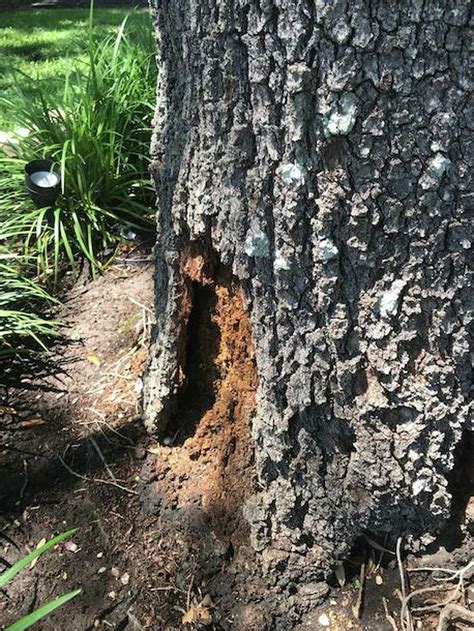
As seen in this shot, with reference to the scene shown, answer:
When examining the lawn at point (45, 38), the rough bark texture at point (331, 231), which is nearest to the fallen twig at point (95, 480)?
the rough bark texture at point (331, 231)

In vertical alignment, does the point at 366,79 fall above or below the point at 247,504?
above

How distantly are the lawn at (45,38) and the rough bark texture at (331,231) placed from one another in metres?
3.72

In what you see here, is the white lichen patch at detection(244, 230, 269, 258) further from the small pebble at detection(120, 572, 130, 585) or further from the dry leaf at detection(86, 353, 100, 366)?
the dry leaf at detection(86, 353, 100, 366)

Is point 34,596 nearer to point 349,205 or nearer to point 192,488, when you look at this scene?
point 192,488

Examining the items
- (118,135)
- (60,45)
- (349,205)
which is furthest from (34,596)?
(60,45)

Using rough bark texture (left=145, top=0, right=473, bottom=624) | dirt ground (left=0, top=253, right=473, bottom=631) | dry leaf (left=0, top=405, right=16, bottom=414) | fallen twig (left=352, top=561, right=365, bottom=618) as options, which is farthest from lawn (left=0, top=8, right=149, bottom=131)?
fallen twig (left=352, top=561, right=365, bottom=618)

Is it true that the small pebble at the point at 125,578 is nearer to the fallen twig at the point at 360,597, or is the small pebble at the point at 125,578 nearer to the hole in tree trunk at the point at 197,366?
the hole in tree trunk at the point at 197,366

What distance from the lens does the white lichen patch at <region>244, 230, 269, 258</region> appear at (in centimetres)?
153

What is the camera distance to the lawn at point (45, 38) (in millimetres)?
5941

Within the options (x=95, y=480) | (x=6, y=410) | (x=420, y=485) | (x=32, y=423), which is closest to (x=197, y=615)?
(x=95, y=480)

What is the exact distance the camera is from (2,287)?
2.95 metres

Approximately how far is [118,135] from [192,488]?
84.6 inches

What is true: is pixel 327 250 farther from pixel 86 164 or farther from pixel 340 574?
pixel 86 164

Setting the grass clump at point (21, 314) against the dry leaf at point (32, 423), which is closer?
the dry leaf at point (32, 423)
